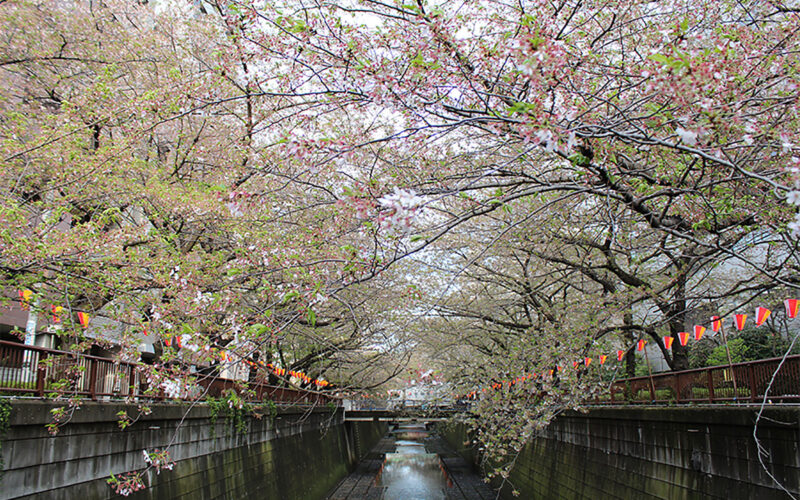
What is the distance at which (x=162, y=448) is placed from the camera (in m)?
10.0

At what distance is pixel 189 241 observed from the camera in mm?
11977

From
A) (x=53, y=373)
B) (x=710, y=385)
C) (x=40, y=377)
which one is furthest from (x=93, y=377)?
(x=710, y=385)

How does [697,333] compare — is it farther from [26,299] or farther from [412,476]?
[412,476]

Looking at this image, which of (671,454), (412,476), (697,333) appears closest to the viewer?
(671,454)

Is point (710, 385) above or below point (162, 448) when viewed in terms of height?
above

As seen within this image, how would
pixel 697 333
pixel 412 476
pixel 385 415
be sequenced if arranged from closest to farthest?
pixel 697 333 < pixel 412 476 < pixel 385 415

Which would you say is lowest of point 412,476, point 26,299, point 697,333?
point 412,476

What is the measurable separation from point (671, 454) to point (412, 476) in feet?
79.9

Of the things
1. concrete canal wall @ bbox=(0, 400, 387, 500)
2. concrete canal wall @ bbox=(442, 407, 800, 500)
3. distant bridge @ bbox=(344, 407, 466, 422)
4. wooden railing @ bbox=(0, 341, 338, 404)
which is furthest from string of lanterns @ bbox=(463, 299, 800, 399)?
distant bridge @ bbox=(344, 407, 466, 422)

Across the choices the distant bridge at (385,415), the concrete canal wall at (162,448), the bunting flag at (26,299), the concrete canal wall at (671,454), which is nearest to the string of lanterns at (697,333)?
the concrete canal wall at (671,454)

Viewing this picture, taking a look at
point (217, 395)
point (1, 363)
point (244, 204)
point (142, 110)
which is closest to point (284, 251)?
point (244, 204)

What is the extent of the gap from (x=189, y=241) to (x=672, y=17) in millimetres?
10505

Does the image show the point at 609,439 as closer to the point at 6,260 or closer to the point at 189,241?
the point at 189,241

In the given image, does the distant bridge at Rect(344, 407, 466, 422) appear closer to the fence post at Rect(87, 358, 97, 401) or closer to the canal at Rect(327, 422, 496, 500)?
the canal at Rect(327, 422, 496, 500)
